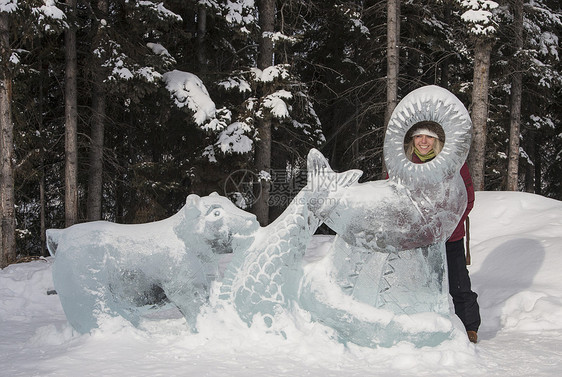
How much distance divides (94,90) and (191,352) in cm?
758

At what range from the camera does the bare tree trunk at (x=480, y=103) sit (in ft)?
33.2

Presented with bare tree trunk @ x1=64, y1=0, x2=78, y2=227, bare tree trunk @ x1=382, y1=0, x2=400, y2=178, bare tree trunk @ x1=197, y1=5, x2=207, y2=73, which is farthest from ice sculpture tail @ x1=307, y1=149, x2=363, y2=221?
bare tree trunk @ x1=197, y1=5, x2=207, y2=73

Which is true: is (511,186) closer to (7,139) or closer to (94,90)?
(94,90)

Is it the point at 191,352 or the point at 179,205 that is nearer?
the point at 191,352

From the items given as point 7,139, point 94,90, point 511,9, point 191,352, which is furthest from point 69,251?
point 511,9

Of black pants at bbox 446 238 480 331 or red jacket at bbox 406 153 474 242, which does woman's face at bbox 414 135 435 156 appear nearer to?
red jacket at bbox 406 153 474 242

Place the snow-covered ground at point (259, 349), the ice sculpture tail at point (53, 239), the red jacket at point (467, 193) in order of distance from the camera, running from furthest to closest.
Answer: the red jacket at point (467, 193) < the ice sculpture tail at point (53, 239) < the snow-covered ground at point (259, 349)

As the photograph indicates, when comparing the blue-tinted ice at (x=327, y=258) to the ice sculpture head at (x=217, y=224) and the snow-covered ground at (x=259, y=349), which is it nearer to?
the ice sculpture head at (x=217, y=224)

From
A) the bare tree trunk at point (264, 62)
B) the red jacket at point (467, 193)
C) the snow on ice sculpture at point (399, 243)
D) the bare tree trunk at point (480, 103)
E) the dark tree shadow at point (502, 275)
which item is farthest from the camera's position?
the bare tree trunk at point (264, 62)

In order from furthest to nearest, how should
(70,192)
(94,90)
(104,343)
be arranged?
(94,90)
(70,192)
(104,343)

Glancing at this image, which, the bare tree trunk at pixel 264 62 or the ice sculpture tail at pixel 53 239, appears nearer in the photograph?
the ice sculpture tail at pixel 53 239

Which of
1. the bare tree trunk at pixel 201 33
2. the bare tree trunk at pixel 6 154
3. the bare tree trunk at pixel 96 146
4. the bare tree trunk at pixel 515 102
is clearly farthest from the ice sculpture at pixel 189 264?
the bare tree trunk at pixel 515 102

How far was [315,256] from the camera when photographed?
6957 mm

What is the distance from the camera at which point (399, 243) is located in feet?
11.7
